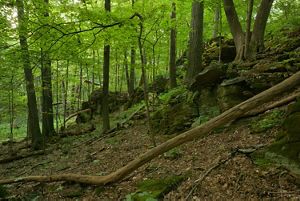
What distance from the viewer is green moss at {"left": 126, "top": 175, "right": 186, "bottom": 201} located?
506cm

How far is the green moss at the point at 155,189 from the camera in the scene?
16.6 ft

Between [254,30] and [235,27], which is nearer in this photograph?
[254,30]

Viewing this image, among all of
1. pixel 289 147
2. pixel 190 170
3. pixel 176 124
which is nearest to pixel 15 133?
pixel 176 124

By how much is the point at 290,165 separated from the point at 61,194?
494cm

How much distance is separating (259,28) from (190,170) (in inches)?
242

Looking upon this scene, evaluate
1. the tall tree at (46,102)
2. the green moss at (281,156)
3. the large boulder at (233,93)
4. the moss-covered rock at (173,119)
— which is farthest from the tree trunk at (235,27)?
the tall tree at (46,102)

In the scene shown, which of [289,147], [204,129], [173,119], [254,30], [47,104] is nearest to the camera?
[289,147]

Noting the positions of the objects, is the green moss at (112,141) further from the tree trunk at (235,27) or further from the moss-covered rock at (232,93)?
the tree trunk at (235,27)

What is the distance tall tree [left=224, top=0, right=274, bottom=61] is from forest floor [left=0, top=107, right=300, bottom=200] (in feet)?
13.1

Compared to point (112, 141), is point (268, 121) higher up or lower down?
higher up

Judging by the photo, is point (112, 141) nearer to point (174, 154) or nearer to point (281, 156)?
point (174, 154)

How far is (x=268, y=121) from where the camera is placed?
5.84 meters

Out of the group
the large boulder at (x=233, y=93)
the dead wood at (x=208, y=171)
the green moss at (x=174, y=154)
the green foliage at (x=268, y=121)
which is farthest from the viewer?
the large boulder at (x=233, y=93)

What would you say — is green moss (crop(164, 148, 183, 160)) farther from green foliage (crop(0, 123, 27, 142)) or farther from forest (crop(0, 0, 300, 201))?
green foliage (crop(0, 123, 27, 142))
